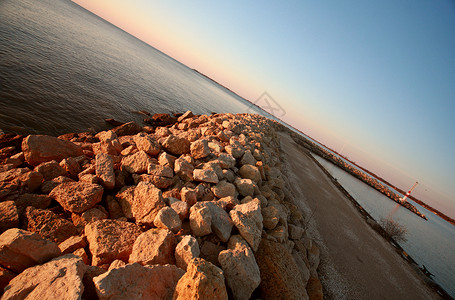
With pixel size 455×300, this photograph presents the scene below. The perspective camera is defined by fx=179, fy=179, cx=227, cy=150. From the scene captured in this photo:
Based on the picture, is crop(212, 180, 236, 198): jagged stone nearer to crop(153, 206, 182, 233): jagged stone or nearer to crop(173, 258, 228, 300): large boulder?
crop(153, 206, 182, 233): jagged stone

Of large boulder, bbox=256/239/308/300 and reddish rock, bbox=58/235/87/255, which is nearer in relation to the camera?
reddish rock, bbox=58/235/87/255

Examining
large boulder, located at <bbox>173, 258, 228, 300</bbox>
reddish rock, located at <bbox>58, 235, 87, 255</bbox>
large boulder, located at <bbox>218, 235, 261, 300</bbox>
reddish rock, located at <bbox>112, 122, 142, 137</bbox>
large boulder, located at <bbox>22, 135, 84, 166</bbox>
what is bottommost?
reddish rock, located at <bbox>112, 122, 142, 137</bbox>

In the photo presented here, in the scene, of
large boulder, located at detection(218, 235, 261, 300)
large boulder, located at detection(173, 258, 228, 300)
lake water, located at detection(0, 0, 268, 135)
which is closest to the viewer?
large boulder, located at detection(173, 258, 228, 300)

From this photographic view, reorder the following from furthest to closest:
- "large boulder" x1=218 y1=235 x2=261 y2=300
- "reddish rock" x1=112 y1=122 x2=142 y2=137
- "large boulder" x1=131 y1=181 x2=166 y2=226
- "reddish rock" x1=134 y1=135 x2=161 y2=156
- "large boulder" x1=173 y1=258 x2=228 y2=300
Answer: "reddish rock" x1=112 y1=122 x2=142 y2=137
"reddish rock" x1=134 y1=135 x2=161 y2=156
"large boulder" x1=131 y1=181 x2=166 y2=226
"large boulder" x1=218 y1=235 x2=261 y2=300
"large boulder" x1=173 y1=258 x2=228 y2=300

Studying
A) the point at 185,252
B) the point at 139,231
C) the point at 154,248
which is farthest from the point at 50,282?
the point at 185,252

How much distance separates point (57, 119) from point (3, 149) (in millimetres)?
3118

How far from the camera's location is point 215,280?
1.56 m

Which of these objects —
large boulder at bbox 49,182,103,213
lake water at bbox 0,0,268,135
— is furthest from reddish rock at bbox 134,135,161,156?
lake water at bbox 0,0,268,135

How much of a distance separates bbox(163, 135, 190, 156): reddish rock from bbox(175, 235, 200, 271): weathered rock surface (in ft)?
7.23

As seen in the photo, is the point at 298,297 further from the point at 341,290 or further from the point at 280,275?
the point at 341,290

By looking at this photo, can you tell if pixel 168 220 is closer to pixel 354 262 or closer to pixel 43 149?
pixel 43 149

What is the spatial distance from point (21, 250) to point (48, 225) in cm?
78

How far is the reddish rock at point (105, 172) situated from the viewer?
108 inches

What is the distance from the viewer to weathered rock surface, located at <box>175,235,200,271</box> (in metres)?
1.88
